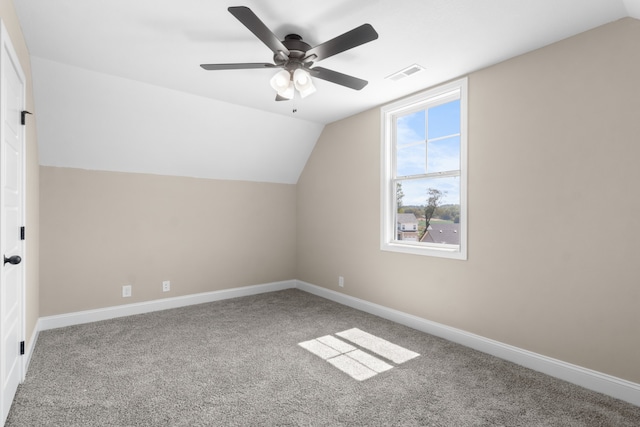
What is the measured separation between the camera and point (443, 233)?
136 inches

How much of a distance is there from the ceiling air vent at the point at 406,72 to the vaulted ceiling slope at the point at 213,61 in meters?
0.06

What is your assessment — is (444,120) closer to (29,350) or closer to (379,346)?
(379,346)

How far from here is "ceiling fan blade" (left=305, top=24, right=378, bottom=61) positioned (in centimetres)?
187

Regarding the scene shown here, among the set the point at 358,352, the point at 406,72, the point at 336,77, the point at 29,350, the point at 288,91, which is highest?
the point at 406,72

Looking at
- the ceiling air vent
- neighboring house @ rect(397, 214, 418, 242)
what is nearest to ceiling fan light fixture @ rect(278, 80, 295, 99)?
the ceiling air vent

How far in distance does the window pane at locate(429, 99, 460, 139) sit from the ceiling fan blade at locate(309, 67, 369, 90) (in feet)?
4.09

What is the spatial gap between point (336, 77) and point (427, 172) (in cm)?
159

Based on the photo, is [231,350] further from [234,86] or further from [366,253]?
[234,86]

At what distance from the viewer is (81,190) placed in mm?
3676

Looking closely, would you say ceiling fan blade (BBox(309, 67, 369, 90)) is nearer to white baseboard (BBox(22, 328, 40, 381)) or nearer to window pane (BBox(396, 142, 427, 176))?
window pane (BBox(396, 142, 427, 176))

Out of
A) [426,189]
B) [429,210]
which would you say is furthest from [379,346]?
[426,189]

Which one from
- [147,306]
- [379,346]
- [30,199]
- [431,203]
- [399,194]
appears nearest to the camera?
[30,199]

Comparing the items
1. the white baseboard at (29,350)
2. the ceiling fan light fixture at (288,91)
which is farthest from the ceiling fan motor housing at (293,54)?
the white baseboard at (29,350)

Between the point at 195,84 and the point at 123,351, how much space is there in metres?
2.61
